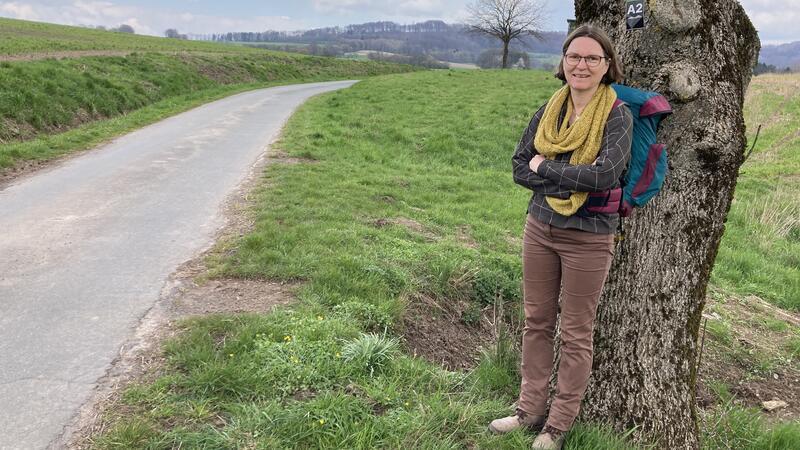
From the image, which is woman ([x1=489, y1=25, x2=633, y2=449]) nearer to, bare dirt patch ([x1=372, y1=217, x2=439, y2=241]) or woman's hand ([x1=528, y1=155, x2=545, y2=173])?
woman's hand ([x1=528, y1=155, x2=545, y2=173])

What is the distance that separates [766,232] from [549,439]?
925 cm

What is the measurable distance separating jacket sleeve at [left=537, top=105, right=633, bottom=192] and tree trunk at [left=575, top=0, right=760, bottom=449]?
598 millimetres

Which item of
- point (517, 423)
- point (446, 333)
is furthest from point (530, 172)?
point (446, 333)

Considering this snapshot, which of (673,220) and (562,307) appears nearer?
(562,307)

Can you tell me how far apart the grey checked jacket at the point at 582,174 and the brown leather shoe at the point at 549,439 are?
114 centimetres

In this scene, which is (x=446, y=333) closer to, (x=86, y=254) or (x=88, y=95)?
(x=86, y=254)

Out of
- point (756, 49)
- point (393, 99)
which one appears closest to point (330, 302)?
point (756, 49)

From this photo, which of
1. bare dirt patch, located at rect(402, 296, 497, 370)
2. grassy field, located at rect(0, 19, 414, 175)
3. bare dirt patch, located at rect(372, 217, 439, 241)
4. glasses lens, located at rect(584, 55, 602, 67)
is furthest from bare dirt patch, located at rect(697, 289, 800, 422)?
grassy field, located at rect(0, 19, 414, 175)

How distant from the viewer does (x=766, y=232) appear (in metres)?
10.2

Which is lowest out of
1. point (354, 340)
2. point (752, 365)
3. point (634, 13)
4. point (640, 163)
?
point (752, 365)

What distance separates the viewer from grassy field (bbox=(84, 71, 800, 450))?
309cm

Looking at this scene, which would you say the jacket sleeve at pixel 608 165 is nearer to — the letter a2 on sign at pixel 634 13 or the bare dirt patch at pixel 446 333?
the letter a2 on sign at pixel 634 13

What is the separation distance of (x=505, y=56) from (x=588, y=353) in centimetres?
5788

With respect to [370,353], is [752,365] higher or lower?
lower
